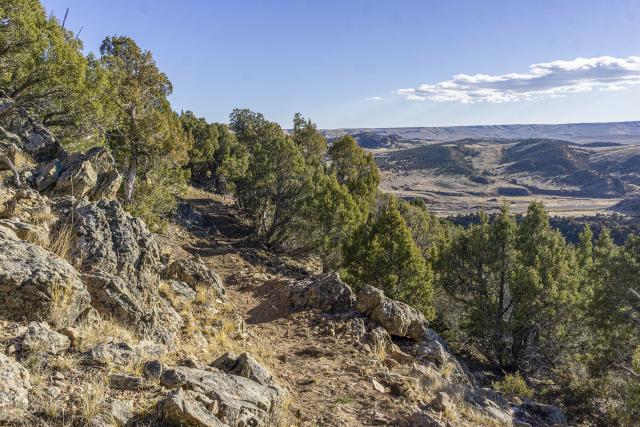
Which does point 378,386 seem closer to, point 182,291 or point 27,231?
point 182,291

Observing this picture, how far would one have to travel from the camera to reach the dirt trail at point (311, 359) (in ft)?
27.5

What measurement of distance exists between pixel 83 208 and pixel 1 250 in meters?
2.84

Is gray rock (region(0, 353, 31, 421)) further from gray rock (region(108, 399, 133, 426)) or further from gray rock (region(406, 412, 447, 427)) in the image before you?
gray rock (region(406, 412, 447, 427))

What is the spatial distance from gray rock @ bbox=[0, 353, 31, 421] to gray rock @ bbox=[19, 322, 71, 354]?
0.46 metres

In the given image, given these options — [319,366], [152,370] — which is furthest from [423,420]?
[152,370]

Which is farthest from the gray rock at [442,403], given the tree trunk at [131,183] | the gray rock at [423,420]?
the tree trunk at [131,183]

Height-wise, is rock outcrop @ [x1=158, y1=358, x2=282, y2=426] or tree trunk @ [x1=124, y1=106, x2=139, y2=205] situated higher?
tree trunk @ [x1=124, y1=106, x2=139, y2=205]

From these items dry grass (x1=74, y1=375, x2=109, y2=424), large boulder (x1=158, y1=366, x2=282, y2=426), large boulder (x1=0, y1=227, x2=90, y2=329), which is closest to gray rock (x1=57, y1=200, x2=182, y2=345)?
large boulder (x1=0, y1=227, x2=90, y2=329)

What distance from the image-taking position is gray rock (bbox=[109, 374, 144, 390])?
592 centimetres

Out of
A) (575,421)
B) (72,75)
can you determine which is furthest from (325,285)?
(72,75)

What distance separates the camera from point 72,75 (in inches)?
698

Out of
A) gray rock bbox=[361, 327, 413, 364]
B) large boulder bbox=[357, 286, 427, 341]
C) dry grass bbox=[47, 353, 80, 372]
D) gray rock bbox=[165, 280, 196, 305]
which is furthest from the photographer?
large boulder bbox=[357, 286, 427, 341]

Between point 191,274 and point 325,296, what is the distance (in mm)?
4964

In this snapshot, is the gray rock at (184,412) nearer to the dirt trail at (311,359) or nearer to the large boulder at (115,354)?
the large boulder at (115,354)
